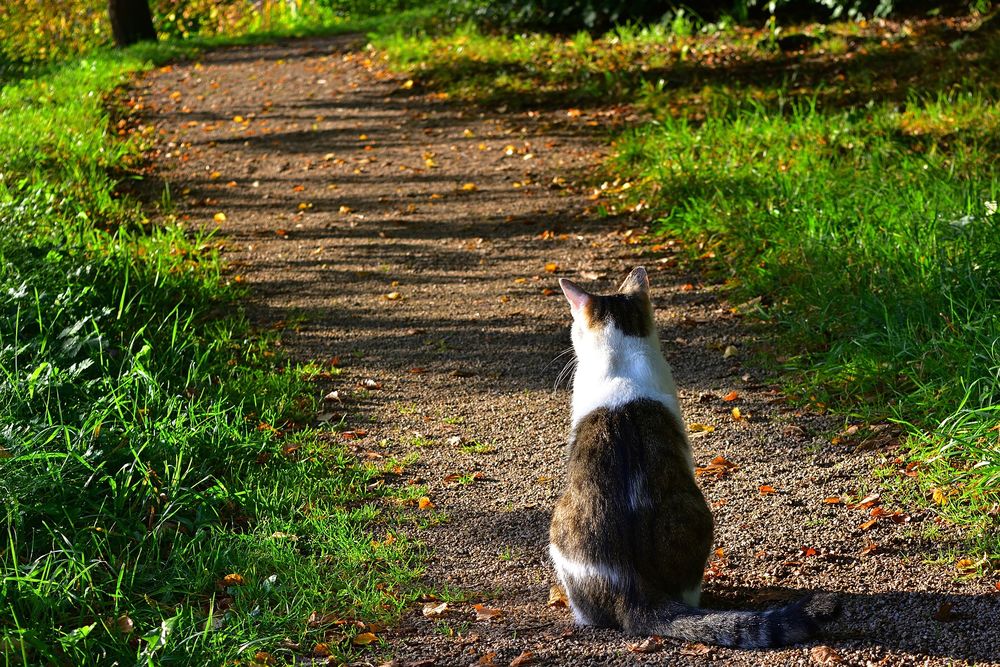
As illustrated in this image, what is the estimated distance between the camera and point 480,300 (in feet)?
22.2

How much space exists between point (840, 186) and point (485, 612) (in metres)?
4.46

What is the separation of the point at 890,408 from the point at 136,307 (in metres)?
4.10

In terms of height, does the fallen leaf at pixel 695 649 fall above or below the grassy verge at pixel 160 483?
below

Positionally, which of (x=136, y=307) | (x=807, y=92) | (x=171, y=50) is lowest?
(x=136, y=307)

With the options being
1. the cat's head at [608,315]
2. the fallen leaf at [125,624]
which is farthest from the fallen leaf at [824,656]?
the fallen leaf at [125,624]

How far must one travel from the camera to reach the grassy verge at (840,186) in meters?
4.69

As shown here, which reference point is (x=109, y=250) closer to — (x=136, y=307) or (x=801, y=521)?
(x=136, y=307)

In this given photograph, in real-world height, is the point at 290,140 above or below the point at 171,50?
below

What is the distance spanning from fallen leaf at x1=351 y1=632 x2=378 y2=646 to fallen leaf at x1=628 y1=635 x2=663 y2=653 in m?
0.87

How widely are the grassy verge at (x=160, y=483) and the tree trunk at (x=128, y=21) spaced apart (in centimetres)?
1073

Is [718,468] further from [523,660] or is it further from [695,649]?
[523,660]

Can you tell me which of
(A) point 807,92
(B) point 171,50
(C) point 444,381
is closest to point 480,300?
(C) point 444,381

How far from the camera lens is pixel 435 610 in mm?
3645

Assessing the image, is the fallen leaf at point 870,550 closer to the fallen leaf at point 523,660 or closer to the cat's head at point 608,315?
the cat's head at point 608,315
